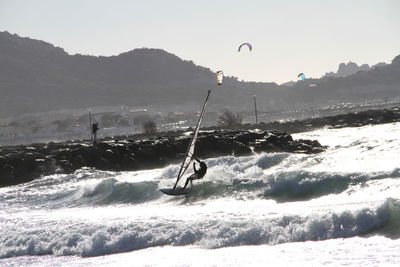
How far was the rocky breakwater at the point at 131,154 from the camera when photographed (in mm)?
38438

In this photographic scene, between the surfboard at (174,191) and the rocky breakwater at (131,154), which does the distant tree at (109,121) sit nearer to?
the rocky breakwater at (131,154)

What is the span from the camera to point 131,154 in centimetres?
4031

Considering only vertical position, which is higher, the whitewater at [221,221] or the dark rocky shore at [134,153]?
the dark rocky shore at [134,153]

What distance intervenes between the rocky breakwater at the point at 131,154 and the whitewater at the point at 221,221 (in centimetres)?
764

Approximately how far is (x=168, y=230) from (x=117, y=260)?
229cm

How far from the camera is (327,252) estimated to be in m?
14.6

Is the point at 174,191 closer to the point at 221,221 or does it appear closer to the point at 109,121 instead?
the point at 221,221

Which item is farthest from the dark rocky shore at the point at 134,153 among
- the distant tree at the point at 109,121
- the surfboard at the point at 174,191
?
the distant tree at the point at 109,121

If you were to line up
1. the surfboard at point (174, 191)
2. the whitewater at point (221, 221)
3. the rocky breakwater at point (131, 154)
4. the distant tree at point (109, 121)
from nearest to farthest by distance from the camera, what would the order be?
the whitewater at point (221, 221) → the surfboard at point (174, 191) → the rocky breakwater at point (131, 154) → the distant tree at point (109, 121)

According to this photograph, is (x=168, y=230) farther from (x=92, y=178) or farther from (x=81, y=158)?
(x=81, y=158)

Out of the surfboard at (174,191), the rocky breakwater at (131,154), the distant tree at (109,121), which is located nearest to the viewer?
the surfboard at (174,191)

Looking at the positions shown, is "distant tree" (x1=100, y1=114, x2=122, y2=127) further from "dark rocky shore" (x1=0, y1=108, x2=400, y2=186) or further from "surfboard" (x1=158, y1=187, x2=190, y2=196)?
"surfboard" (x1=158, y1=187, x2=190, y2=196)

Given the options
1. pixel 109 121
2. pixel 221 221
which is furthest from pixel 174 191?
pixel 109 121

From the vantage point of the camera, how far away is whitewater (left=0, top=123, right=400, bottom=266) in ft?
51.1
